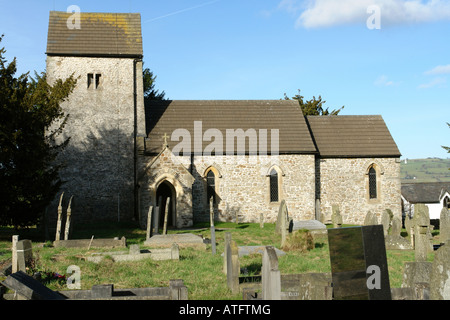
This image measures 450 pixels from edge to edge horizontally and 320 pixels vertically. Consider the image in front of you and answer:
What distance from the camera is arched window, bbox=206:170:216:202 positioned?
26484 mm

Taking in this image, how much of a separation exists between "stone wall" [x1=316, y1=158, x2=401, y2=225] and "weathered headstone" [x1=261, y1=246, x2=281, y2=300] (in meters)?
20.6

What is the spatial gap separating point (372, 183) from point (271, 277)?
22685 mm

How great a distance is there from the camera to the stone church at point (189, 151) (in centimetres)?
2570

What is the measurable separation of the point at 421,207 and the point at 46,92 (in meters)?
13.9

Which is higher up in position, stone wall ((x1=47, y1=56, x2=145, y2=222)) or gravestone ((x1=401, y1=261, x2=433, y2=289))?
stone wall ((x1=47, y1=56, x2=145, y2=222))

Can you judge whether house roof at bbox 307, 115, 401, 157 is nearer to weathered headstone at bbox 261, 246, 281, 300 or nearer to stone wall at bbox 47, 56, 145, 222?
stone wall at bbox 47, 56, 145, 222

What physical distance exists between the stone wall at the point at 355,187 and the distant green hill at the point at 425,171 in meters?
105

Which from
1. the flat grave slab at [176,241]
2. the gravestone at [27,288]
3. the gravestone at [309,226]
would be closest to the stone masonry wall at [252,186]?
the gravestone at [309,226]

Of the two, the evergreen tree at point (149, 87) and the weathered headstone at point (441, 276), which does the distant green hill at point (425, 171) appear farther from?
the weathered headstone at point (441, 276)

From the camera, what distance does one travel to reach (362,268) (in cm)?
705

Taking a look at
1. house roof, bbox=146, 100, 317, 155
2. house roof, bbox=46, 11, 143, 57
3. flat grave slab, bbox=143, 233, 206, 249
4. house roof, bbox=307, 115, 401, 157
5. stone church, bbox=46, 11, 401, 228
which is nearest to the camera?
flat grave slab, bbox=143, 233, 206, 249

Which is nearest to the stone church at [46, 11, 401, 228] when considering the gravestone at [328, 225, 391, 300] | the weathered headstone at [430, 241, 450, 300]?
the gravestone at [328, 225, 391, 300]

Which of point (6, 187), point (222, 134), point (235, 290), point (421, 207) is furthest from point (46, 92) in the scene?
point (421, 207)

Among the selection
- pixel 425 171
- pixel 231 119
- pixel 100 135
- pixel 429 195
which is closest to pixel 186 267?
pixel 100 135
